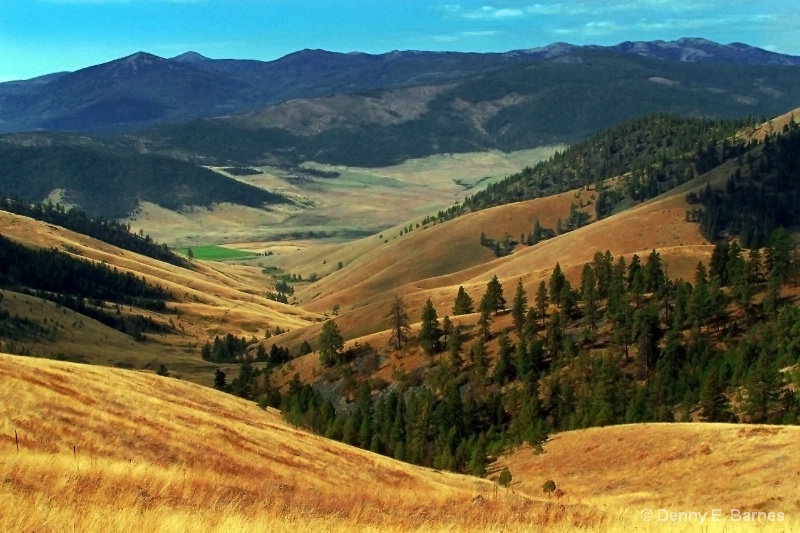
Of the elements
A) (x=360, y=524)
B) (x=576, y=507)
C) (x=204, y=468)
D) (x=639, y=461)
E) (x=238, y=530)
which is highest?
(x=238, y=530)

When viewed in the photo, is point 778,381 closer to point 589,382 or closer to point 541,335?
point 589,382

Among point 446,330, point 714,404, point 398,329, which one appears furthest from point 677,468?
point 398,329

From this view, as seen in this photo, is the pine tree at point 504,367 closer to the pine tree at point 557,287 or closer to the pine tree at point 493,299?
the pine tree at point 493,299

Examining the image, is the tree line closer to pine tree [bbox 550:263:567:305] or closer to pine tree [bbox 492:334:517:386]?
pine tree [bbox 492:334:517:386]

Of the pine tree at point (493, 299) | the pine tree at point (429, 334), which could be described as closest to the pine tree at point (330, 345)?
the pine tree at point (429, 334)

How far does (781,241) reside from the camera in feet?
411

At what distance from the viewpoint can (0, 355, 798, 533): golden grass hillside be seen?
763 inches

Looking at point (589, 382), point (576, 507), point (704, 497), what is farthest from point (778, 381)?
point (576, 507)

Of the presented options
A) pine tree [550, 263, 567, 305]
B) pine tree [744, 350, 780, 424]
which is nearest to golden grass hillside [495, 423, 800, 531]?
pine tree [744, 350, 780, 424]

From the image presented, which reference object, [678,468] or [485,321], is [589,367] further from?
[678,468]

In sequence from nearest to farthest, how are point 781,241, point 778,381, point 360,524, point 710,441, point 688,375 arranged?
point 360,524
point 710,441
point 778,381
point 688,375
point 781,241

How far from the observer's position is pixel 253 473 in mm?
42375

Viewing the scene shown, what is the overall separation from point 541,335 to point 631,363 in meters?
17.2

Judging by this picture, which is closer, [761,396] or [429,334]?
[761,396]
